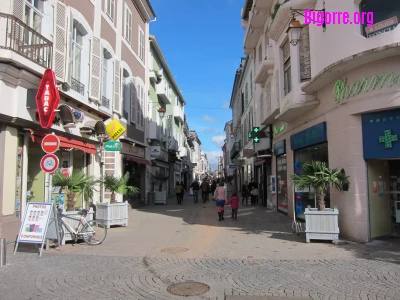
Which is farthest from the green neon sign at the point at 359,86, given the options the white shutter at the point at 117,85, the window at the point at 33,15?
the white shutter at the point at 117,85

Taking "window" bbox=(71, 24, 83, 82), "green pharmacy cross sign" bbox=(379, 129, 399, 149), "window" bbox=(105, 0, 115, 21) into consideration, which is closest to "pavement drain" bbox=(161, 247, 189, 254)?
"green pharmacy cross sign" bbox=(379, 129, 399, 149)

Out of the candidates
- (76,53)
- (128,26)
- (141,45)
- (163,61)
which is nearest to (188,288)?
(76,53)

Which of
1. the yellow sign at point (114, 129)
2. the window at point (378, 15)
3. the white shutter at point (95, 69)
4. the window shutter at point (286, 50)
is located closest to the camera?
the window at point (378, 15)

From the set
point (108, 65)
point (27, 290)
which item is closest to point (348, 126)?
point (27, 290)

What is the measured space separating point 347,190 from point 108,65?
11.7 meters

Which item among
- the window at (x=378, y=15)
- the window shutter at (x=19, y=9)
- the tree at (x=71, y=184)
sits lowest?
the tree at (x=71, y=184)

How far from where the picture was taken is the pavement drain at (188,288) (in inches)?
199

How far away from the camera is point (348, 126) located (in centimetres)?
890

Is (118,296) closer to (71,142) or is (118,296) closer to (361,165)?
(361,165)

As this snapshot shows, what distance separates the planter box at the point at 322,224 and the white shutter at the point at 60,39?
8416 millimetres

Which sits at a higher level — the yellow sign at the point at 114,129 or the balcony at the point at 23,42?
the balcony at the point at 23,42

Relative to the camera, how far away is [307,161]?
484 inches

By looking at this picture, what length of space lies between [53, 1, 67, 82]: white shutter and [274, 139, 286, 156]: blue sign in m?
9.20

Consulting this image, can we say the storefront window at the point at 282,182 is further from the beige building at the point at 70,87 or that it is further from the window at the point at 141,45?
the window at the point at 141,45
